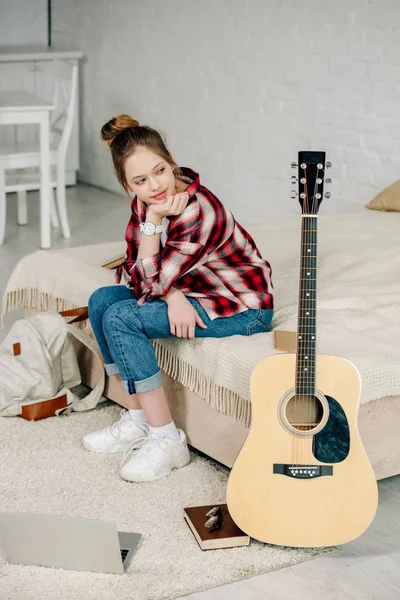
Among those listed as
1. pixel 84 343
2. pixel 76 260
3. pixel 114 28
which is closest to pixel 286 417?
pixel 84 343

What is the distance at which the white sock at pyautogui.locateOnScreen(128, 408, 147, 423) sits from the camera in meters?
2.37

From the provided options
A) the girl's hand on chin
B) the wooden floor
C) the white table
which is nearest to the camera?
the wooden floor

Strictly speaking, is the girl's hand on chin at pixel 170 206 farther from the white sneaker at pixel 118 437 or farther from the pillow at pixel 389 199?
the pillow at pixel 389 199

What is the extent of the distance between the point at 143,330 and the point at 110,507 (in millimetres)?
414

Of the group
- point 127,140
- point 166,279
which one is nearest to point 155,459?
point 166,279

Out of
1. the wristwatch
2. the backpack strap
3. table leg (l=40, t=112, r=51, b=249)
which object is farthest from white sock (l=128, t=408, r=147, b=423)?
table leg (l=40, t=112, r=51, b=249)

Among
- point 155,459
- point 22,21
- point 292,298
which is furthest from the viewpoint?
point 22,21

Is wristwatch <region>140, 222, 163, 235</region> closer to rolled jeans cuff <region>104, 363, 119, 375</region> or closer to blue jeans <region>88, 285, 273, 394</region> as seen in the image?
blue jeans <region>88, 285, 273, 394</region>

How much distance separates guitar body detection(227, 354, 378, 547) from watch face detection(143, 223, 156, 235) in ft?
1.55

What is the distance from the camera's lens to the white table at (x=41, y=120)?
423 cm

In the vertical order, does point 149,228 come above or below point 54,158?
above

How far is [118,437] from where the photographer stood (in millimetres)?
2357

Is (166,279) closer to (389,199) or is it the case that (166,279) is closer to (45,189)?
(389,199)

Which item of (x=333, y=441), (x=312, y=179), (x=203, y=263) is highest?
(x=312, y=179)
